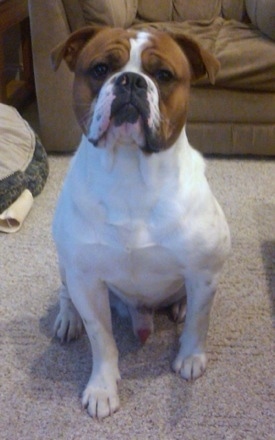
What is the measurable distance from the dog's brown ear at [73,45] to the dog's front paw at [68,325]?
1.92 feet

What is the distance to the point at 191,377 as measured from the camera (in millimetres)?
1351

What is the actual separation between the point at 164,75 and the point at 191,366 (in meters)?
0.64

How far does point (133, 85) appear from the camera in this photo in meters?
1.07

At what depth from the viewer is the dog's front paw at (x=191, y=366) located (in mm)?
1352

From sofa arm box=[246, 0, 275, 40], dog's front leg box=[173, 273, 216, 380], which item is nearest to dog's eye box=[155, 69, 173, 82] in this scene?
dog's front leg box=[173, 273, 216, 380]

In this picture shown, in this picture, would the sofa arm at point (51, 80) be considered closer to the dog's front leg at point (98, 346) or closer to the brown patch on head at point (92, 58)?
the brown patch on head at point (92, 58)

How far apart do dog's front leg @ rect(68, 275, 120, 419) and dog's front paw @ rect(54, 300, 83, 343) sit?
0.52ft

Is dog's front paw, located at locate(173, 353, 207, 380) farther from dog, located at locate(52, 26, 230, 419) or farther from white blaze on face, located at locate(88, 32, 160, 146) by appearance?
white blaze on face, located at locate(88, 32, 160, 146)

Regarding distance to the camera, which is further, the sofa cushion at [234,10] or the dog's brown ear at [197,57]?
the sofa cushion at [234,10]

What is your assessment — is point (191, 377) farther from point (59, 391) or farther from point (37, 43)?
point (37, 43)

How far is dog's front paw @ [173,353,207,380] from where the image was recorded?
4.43ft

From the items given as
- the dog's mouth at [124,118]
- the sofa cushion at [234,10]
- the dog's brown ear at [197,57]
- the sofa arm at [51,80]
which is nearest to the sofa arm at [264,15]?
the sofa cushion at [234,10]

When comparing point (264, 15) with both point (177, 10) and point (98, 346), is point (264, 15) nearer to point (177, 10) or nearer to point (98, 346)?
point (177, 10)

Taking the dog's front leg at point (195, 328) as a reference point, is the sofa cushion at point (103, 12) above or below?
above
